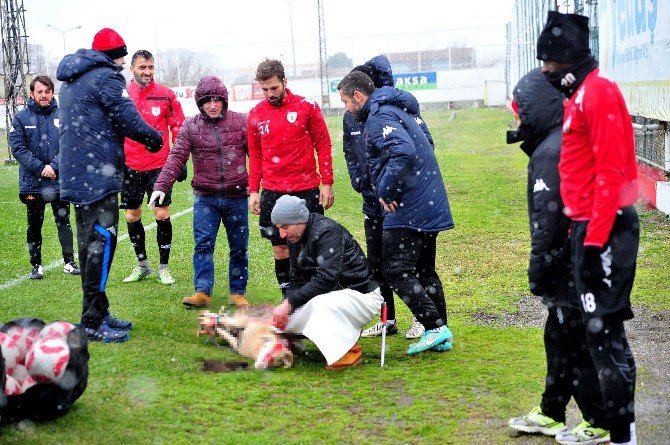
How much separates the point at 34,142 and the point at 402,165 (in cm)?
521

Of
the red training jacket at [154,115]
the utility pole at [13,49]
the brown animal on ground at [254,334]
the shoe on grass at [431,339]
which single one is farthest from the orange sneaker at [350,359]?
the utility pole at [13,49]

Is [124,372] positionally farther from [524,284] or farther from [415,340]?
[524,284]

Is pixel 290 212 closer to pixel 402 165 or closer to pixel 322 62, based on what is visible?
pixel 402 165

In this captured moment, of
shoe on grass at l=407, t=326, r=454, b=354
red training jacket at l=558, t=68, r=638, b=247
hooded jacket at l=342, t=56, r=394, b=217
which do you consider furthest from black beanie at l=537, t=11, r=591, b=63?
hooded jacket at l=342, t=56, r=394, b=217

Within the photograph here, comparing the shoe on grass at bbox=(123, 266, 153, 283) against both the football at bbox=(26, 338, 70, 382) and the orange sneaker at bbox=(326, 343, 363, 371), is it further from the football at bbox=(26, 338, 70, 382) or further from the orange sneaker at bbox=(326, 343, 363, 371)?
the football at bbox=(26, 338, 70, 382)

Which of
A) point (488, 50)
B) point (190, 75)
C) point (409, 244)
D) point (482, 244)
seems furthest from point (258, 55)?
point (409, 244)

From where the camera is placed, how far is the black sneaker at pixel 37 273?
9.66 meters

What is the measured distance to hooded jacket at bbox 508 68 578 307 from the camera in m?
4.44

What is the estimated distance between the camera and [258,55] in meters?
75.5

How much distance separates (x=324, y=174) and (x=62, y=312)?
107 inches

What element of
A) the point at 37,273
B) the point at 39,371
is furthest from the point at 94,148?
the point at 37,273

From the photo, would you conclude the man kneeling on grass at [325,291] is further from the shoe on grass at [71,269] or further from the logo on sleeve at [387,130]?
the shoe on grass at [71,269]

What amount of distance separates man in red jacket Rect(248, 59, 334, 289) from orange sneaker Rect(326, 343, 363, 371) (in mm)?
1509

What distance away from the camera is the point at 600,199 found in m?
3.96
